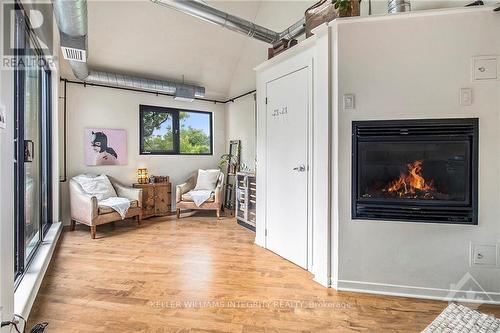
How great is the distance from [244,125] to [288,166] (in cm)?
273

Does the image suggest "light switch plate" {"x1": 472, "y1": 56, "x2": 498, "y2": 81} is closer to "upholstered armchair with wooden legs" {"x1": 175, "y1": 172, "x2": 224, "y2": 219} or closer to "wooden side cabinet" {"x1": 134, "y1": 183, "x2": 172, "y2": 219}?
"upholstered armchair with wooden legs" {"x1": 175, "y1": 172, "x2": 224, "y2": 219}

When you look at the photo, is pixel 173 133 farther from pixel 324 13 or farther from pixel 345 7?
pixel 345 7

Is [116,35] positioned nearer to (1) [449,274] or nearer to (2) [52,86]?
(2) [52,86]

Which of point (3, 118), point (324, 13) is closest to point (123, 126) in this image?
point (3, 118)

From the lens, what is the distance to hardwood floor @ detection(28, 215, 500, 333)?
73.8 inches

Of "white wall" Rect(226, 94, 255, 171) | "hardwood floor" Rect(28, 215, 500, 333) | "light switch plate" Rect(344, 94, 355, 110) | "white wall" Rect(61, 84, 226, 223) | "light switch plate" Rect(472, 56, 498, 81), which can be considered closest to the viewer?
"hardwood floor" Rect(28, 215, 500, 333)

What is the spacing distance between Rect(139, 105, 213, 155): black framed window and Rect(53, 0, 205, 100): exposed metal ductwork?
1.69 ft

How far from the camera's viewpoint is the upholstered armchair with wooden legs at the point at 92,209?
3850mm

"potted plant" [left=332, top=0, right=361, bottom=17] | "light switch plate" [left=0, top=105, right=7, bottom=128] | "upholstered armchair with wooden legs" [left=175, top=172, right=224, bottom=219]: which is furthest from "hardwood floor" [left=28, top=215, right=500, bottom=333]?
"potted plant" [left=332, top=0, right=361, bottom=17]

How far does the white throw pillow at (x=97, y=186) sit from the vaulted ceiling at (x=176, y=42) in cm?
170

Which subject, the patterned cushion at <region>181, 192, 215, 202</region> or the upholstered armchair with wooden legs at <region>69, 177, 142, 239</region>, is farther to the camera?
the patterned cushion at <region>181, 192, 215, 202</region>

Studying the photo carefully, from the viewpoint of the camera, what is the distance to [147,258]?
3.09 m

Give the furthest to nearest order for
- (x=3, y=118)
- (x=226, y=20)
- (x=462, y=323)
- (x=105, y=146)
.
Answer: (x=105, y=146)
(x=226, y=20)
(x=462, y=323)
(x=3, y=118)

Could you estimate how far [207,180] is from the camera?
18.1ft
